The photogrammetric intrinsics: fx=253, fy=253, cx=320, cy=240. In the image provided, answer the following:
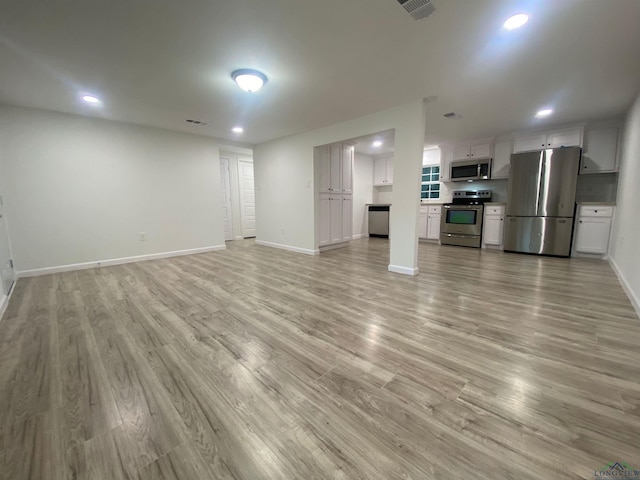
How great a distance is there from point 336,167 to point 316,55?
290cm

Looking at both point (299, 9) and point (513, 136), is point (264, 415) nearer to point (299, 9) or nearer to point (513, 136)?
point (299, 9)

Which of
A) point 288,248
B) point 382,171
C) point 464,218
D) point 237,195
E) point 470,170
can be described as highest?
point 382,171

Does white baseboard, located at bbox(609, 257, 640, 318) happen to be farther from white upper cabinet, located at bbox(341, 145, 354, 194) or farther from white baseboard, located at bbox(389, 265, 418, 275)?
white upper cabinet, located at bbox(341, 145, 354, 194)

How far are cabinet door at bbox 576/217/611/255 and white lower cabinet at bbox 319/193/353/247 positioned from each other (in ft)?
13.3

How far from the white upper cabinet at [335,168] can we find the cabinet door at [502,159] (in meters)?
3.01

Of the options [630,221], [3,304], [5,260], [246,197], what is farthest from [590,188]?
[5,260]

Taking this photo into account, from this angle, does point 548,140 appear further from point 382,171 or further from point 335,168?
point 335,168

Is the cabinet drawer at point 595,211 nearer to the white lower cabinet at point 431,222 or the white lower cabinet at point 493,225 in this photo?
the white lower cabinet at point 493,225

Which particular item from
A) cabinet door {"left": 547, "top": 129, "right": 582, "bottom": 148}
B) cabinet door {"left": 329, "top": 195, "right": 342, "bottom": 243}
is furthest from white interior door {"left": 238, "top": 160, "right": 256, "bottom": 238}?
cabinet door {"left": 547, "top": 129, "right": 582, "bottom": 148}

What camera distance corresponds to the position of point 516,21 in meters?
1.86

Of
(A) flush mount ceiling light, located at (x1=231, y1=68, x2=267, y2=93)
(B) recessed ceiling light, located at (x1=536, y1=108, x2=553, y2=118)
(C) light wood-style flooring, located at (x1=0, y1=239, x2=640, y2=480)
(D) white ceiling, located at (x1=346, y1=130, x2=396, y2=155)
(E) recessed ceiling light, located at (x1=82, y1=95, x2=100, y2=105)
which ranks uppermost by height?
(D) white ceiling, located at (x1=346, y1=130, x2=396, y2=155)

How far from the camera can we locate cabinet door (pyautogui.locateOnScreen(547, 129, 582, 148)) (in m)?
4.35

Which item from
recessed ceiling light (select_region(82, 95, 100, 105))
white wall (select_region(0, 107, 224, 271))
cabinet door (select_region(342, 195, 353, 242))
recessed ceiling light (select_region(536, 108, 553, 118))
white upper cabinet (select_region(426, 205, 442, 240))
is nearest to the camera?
recessed ceiling light (select_region(82, 95, 100, 105))

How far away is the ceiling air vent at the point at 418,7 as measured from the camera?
1668 millimetres
